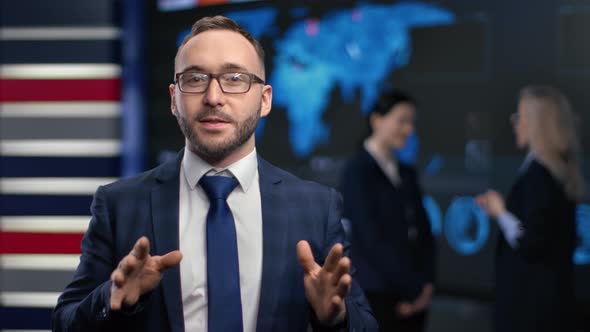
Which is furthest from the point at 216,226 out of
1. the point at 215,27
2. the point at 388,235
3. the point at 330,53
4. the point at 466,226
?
the point at 330,53

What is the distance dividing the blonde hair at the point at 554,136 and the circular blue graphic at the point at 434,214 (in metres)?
0.95

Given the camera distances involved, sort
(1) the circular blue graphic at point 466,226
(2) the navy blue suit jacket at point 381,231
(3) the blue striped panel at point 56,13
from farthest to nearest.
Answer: (3) the blue striped panel at point 56,13, (1) the circular blue graphic at point 466,226, (2) the navy blue suit jacket at point 381,231

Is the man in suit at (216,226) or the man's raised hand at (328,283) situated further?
the man in suit at (216,226)

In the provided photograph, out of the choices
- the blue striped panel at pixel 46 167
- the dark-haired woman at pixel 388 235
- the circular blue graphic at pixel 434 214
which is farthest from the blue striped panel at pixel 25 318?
the circular blue graphic at pixel 434 214

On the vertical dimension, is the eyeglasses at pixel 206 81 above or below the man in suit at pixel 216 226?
above

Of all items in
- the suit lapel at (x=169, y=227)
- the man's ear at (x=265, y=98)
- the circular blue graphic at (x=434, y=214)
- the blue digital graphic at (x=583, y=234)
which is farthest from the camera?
the circular blue graphic at (x=434, y=214)

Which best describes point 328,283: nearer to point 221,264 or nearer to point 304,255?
point 304,255

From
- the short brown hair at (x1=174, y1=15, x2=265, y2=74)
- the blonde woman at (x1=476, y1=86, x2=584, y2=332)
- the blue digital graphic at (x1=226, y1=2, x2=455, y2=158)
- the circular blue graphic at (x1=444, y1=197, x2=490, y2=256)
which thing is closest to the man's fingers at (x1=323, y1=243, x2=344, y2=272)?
the short brown hair at (x1=174, y1=15, x2=265, y2=74)

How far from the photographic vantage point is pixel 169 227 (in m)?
1.37

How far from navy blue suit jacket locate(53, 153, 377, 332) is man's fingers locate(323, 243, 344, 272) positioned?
0.13 m

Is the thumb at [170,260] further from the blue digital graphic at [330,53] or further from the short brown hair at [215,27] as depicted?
the blue digital graphic at [330,53]

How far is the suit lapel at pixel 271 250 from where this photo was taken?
1349 mm

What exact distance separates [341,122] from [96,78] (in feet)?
5.61

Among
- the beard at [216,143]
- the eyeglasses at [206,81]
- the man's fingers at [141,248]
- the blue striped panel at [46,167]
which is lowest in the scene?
the blue striped panel at [46,167]
